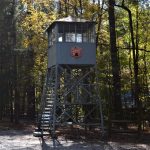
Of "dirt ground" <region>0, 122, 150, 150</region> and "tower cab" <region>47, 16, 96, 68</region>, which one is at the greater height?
"tower cab" <region>47, 16, 96, 68</region>

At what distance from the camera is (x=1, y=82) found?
119 feet

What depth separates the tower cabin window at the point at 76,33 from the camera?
80.5 ft

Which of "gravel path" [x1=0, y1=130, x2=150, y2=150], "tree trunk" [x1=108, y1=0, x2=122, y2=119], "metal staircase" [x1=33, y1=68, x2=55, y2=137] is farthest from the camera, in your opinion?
"tree trunk" [x1=108, y1=0, x2=122, y2=119]

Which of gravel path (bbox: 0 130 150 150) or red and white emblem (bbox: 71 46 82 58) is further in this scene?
red and white emblem (bbox: 71 46 82 58)

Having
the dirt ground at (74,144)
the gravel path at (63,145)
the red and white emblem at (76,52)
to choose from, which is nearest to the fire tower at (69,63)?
the red and white emblem at (76,52)

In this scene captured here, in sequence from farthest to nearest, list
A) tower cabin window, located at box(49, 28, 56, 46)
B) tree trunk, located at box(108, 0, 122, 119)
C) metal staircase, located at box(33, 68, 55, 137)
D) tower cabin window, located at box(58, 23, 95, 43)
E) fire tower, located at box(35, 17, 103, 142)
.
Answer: tree trunk, located at box(108, 0, 122, 119) → metal staircase, located at box(33, 68, 55, 137) → tower cabin window, located at box(49, 28, 56, 46) → tower cabin window, located at box(58, 23, 95, 43) → fire tower, located at box(35, 17, 103, 142)

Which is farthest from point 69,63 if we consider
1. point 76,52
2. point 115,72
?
point 115,72

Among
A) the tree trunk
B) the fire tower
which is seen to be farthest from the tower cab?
the tree trunk

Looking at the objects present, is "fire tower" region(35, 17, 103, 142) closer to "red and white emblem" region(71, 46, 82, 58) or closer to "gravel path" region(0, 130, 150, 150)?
"red and white emblem" region(71, 46, 82, 58)

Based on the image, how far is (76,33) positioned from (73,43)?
100cm

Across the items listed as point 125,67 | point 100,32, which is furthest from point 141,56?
point 100,32

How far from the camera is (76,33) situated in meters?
24.7

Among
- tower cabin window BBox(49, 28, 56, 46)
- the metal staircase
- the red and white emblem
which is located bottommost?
the metal staircase

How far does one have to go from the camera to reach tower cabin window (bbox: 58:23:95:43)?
80.5ft
